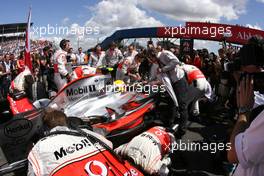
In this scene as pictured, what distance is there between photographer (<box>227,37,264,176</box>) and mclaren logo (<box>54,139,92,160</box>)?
1.17 m

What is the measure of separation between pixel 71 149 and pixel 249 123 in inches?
48.1

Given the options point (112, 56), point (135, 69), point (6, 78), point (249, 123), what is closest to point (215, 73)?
point (135, 69)

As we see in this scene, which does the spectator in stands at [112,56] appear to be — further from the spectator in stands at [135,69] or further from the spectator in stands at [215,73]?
the spectator in stands at [215,73]

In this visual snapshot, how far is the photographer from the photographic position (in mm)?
1142

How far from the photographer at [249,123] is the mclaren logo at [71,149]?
46.2 inches

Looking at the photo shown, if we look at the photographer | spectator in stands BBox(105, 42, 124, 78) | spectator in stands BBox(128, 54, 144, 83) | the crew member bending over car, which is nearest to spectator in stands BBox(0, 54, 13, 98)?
spectator in stands BBox(105, 42, 124, 78)

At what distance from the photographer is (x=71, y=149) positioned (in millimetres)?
2217

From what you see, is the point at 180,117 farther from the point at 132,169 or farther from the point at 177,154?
the point at 132,169

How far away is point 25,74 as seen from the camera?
5.60 metres

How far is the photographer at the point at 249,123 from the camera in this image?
114 cm

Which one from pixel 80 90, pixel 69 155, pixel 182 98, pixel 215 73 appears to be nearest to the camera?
pixel 69 155

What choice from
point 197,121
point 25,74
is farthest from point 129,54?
point 25,74

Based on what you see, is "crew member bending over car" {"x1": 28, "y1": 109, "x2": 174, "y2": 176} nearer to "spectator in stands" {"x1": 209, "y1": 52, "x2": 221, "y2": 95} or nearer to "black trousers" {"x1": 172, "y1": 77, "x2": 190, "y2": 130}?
"black trousers" {"x1": 172, "y1": 77, "x2": 190, "y2": 130}

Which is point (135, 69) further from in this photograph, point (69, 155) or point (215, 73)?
point (69, 155)
